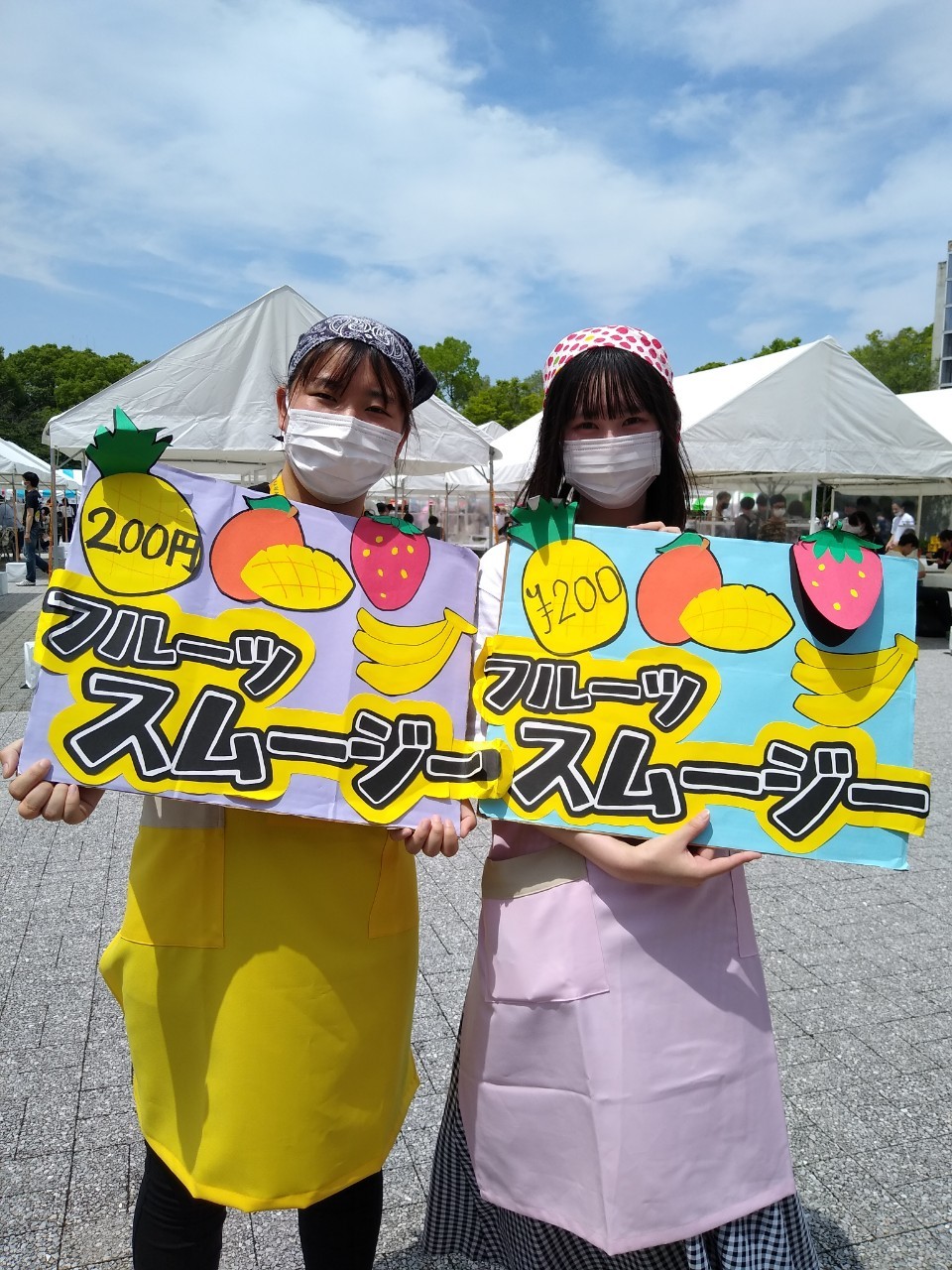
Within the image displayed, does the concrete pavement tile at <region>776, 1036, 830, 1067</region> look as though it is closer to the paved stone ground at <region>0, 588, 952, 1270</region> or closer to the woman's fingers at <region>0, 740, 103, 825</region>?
the paved stone ground at <region>0, 588, 952, 1270</region>

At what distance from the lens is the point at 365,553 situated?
1.43m

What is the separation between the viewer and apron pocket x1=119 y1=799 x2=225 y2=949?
1335 mm

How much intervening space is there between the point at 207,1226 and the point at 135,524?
3.80 feet

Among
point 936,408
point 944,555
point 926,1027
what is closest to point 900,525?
point 944,555

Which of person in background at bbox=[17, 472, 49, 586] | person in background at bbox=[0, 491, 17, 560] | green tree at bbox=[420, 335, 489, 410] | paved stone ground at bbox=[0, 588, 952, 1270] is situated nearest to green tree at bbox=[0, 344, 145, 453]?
green tree at bbox=[420, 335, 489, 410]

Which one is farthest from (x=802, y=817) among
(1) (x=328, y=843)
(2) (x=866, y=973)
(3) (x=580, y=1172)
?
(2) (x=866, y=973)

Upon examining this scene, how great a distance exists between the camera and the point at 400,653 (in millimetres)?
1405

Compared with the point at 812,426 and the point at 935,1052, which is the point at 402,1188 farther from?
the point at 812,426

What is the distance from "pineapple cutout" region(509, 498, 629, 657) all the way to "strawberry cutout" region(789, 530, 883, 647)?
29 cm

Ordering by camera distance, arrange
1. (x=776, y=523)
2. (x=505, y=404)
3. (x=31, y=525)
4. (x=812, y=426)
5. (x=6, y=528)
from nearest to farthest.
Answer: (x=812, y=426), (x=776, y=523), (x=31, y=525), (x=6, y=528), (x=505, y=404)

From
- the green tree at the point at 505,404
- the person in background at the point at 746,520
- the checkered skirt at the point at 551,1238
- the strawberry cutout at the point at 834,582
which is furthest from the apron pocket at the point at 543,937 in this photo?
the green tree at the point at 505,404

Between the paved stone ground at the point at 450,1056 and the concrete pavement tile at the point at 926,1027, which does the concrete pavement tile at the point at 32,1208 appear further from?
the concrete pavement tile at the point at 926,1027

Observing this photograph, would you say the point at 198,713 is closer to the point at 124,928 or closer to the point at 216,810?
the point at 216,810

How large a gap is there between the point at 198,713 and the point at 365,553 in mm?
366
